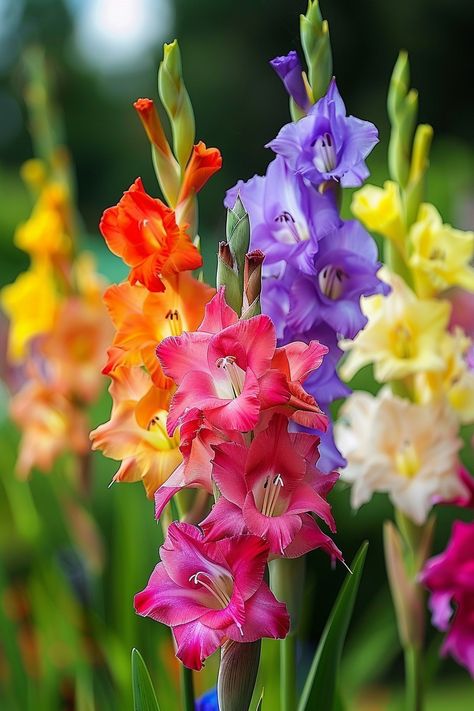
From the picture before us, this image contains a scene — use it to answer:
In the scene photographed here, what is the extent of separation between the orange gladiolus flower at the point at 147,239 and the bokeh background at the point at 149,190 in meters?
0.12

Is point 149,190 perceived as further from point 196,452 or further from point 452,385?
point 196,452

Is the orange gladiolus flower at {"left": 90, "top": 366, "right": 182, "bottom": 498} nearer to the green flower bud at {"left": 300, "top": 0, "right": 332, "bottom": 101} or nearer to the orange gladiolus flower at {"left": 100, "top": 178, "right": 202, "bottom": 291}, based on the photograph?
the orange gladiolus flower at {"left": 100, "top": 178, "right": 202, "bottom": 291}

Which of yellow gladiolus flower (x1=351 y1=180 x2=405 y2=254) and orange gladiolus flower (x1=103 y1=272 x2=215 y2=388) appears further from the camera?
yellow gladiolus flower (x1=351 y1=180 x2=405 y2=254)

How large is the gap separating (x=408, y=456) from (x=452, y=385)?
0.18ft

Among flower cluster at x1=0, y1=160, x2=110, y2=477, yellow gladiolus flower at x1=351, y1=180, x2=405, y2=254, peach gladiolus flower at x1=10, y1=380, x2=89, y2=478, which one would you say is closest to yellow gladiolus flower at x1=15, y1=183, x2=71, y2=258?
flower cluster at x1=0, y1=160, x2=110, y2=477

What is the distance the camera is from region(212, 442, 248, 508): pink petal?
34 cm

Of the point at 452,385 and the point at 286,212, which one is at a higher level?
the point at 286,212

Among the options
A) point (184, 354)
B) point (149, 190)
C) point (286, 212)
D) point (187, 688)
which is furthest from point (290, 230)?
point (149, 190)

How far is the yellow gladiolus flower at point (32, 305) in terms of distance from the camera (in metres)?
0.91

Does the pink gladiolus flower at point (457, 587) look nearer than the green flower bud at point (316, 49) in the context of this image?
No

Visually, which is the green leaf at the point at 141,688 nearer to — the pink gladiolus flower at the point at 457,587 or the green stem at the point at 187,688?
the green stem at the point at 187,688

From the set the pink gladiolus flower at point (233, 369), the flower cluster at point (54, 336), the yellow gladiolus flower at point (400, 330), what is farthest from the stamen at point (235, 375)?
the flower cluster at point (54, 336)

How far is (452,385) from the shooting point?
1.93ft

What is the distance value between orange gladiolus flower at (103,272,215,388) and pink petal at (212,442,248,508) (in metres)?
0.07
